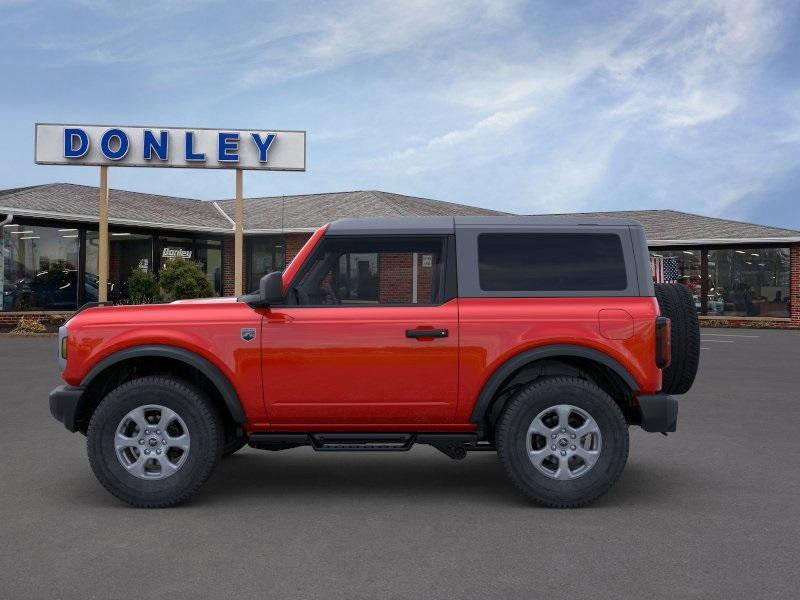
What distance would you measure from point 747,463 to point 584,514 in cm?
235

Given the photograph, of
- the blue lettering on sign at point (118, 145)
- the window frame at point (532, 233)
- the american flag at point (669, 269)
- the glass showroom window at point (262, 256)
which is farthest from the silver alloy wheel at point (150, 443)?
the american flag at point (669, 269)

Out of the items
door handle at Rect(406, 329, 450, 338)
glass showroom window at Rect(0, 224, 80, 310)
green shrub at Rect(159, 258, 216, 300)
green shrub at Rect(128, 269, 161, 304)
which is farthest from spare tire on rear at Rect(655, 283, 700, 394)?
glass showroom window at Rect(0, 224, 80, 310)

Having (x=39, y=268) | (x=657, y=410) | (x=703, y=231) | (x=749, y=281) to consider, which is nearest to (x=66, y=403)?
(x=657, y=410)

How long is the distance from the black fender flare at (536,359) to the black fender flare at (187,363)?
1651 mm

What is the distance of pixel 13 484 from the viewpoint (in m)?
6.60

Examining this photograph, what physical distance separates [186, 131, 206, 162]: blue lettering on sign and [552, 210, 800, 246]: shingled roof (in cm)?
1619

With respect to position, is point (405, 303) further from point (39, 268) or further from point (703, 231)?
point (703, 231)

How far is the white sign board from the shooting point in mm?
24125

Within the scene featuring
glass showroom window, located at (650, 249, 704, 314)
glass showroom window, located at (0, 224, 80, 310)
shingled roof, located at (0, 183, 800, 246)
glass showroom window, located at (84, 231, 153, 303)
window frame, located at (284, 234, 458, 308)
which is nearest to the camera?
window frame, located at (284, 234, 458, 308)

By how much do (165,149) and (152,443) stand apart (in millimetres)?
19653

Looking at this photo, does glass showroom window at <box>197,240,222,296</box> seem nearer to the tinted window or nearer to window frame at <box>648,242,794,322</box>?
window frame at <box>648,242,794,322</box>

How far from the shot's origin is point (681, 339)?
247 inches

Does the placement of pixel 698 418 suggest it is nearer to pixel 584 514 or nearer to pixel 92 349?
pixel 584 514

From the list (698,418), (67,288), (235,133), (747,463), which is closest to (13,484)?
(747,463)
